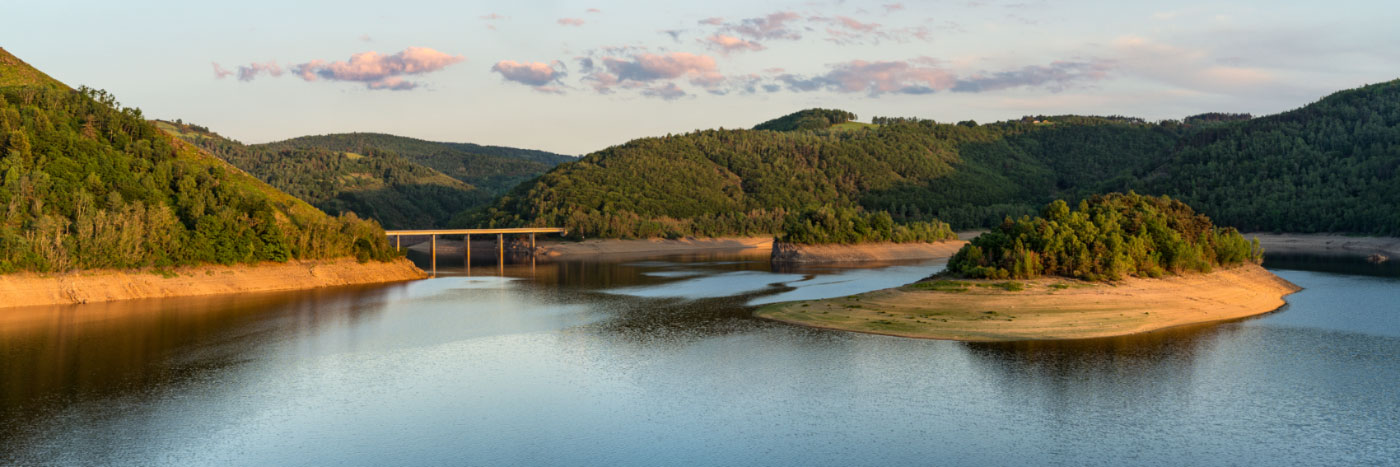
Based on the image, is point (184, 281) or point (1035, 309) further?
point (184, 281)

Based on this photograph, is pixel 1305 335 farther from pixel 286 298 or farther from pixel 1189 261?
pixel 286 298

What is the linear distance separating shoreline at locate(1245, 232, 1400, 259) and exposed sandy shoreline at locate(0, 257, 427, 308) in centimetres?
12966

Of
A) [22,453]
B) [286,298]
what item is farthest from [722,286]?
[22,453]

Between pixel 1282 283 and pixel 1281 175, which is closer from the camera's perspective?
pixel 1282 283

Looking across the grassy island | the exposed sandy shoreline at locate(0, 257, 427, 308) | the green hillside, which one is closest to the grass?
the green hillside

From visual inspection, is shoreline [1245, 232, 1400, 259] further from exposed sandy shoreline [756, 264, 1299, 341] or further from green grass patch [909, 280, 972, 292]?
green grass patch [909, 280, 972, 292]

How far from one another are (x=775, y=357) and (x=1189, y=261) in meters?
37.1

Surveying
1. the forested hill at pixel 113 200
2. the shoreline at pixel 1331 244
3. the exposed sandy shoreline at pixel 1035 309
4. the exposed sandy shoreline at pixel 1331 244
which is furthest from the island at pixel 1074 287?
the exposed sandy shoreline at pixel 1331 244

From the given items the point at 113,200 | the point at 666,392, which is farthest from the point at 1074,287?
the point at 113,200

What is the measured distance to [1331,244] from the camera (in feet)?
485

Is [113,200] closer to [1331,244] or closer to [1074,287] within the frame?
[1074,287]

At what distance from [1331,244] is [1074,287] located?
119 metres

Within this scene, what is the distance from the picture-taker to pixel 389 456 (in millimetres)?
26562

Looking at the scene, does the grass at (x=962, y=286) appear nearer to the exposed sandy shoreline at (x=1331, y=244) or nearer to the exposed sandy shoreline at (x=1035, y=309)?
the exposed sandy shoreline at (x=1035, y=309)
